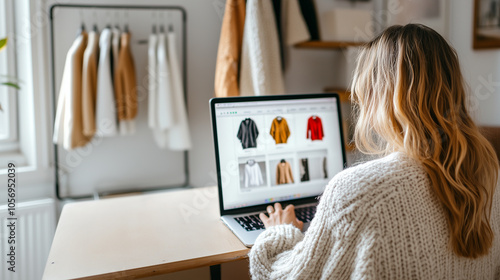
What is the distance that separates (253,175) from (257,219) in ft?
0.46

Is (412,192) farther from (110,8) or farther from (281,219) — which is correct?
(110,8)

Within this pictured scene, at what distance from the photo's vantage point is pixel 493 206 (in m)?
0.93

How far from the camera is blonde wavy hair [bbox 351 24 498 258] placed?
812 millimetres

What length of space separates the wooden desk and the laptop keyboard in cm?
6

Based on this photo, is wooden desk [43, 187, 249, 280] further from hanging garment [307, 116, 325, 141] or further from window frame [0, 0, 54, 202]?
window frame [0, 0, 54, 202]

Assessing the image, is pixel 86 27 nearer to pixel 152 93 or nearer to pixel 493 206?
pixel 152 93

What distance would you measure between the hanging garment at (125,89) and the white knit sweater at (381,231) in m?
1.40

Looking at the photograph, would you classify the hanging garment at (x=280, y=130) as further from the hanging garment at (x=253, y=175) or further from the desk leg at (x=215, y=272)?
the desk leg at (x=215, y=272)

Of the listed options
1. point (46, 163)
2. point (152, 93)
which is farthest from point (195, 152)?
point (46, 163)

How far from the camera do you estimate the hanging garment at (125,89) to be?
1.96m

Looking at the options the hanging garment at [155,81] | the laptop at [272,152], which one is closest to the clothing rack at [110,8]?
the hanging garment at [155,81]

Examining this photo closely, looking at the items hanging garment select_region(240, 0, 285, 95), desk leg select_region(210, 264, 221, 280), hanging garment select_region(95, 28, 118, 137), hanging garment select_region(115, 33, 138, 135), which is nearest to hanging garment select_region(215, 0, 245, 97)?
hanging garment select_region(240, 0, 285, 95)

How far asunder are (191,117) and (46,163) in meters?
0.79

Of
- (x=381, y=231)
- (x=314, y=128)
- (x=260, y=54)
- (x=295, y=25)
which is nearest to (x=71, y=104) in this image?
(x=260, y=54)
